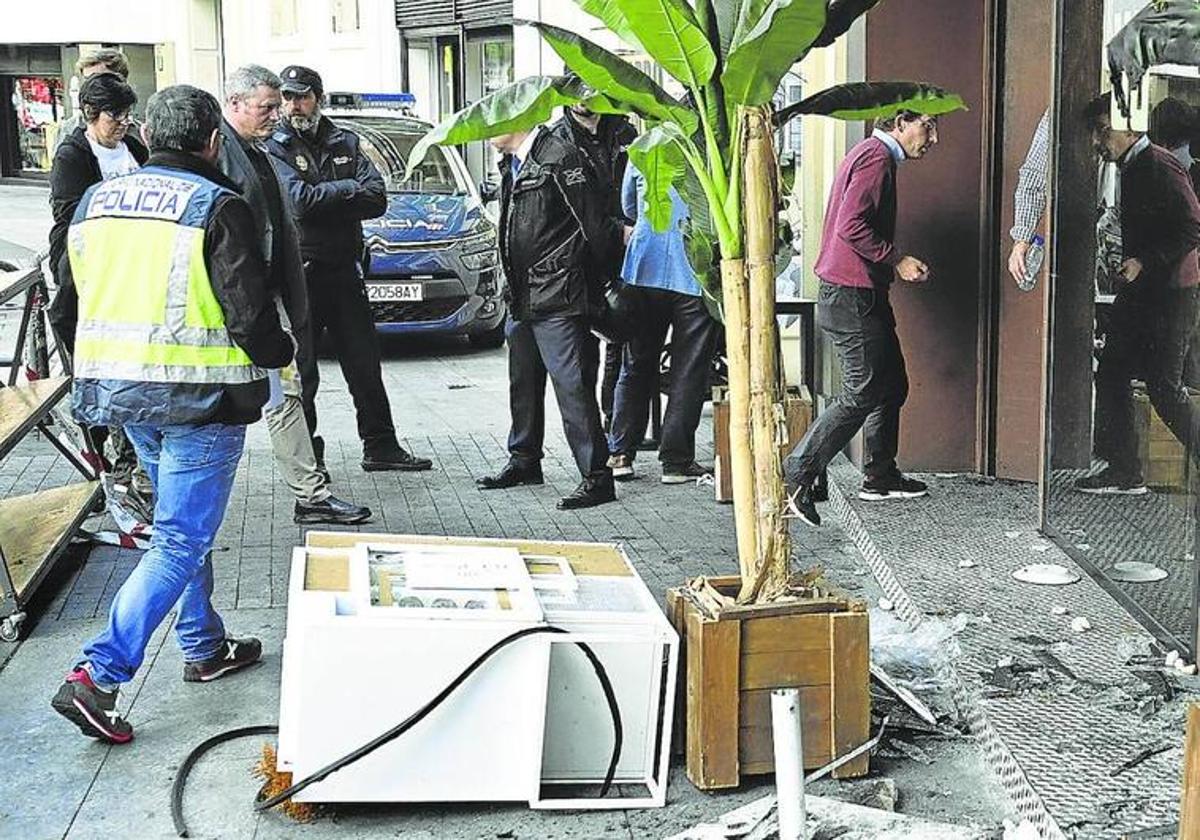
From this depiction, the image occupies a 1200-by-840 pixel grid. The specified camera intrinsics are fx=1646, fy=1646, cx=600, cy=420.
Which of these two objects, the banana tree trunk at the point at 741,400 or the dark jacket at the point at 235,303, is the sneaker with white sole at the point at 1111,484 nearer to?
the banana tree trunk at the point at 741,400

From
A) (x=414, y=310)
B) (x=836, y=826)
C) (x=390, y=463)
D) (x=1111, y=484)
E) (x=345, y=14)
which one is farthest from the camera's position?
(x=345, y=14)

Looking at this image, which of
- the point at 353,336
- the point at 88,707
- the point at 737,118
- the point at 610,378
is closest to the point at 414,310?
the point at 610,378

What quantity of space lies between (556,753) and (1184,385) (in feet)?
8.27

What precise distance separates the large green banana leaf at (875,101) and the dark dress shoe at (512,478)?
3936mm

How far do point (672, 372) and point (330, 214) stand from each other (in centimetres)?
192

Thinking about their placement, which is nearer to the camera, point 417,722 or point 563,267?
point 417,722

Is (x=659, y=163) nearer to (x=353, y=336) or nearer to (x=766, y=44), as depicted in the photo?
(x=766, y=44)

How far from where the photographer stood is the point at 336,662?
4.22m

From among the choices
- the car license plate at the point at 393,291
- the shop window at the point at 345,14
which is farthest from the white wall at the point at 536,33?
the shop window at the point at 345,14

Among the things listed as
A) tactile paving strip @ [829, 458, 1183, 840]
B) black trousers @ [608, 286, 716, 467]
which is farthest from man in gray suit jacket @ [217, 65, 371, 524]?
tactile paving strip @ [829, 458, 1183, 840]

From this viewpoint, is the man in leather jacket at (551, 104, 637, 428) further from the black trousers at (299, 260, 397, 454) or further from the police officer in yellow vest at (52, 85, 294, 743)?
the police officer in yellow vest at (52, 85, 294, 743)

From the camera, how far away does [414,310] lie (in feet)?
42.4

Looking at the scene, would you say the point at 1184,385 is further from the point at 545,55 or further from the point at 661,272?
the point at 545,55

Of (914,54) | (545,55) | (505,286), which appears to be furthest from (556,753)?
(545,55)
